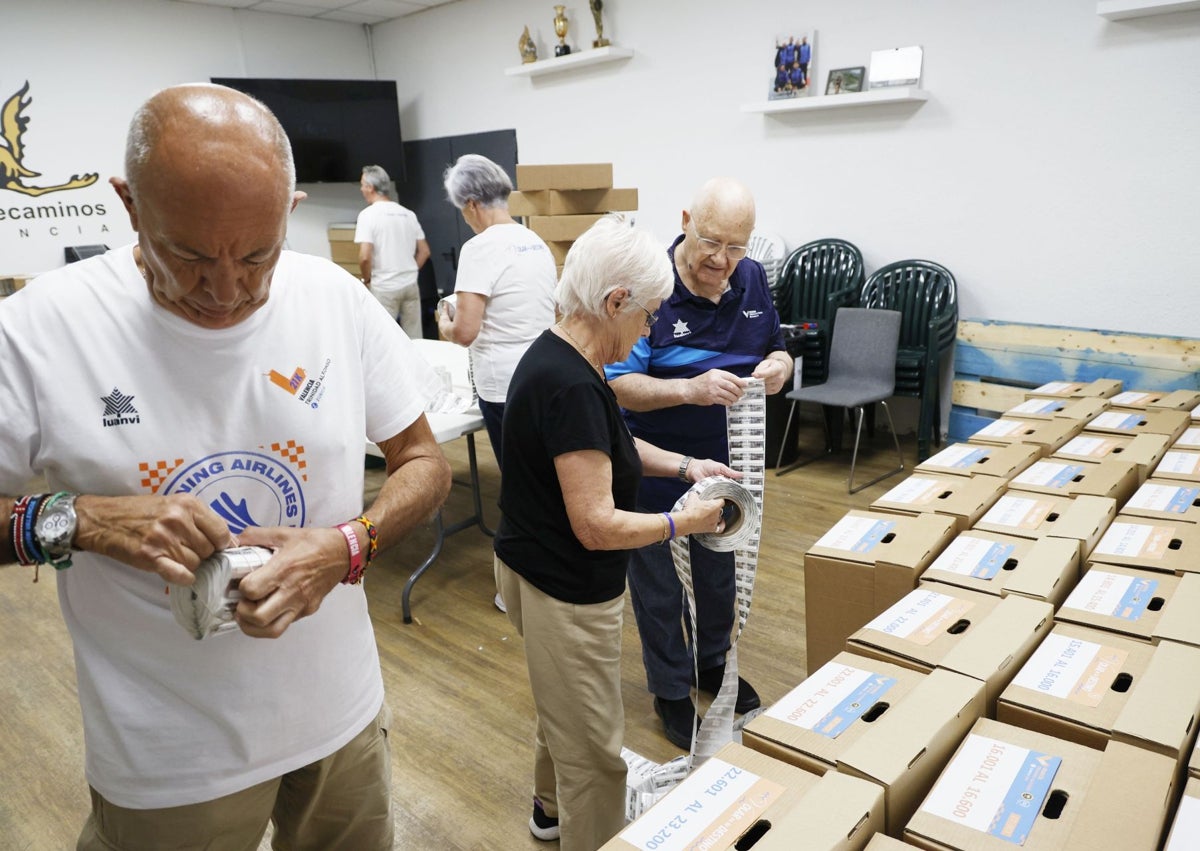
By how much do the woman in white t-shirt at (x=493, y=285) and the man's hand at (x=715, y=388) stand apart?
3.27 ft

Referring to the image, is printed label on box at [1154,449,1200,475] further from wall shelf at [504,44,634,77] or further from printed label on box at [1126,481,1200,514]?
wall shelf at [504,44,634,77]

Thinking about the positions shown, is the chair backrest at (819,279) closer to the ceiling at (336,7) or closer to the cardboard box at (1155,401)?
the cardboard box at (1155,401)

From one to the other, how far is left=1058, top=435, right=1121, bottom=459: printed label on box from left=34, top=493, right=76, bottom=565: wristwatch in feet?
7.90

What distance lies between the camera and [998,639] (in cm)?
133

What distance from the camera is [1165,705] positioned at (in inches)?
44.4

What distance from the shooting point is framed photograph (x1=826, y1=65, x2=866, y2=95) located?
459 cm

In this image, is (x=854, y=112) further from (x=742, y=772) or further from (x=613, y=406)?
(x=742, y=772)

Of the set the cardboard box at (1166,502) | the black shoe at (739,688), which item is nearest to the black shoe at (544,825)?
the black shoe at (739,688)

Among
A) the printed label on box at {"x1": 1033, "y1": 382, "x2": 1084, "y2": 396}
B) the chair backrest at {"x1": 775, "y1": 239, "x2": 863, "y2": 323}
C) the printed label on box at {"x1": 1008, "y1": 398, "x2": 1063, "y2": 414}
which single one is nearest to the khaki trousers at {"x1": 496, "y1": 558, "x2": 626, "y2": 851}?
the printed label on box at {"x1": 1008, "y1": 398, "x2": 1063, "y2": 414}

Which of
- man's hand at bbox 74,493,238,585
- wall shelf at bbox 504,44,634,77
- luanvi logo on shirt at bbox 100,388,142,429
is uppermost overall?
wall shelf at bbox 504,44,634,77

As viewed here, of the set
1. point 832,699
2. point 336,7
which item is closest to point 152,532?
point 832,699

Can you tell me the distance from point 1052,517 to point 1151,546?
0.23 m

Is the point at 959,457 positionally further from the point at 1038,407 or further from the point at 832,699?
the point at 832,699

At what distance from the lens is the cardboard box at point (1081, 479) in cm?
200
